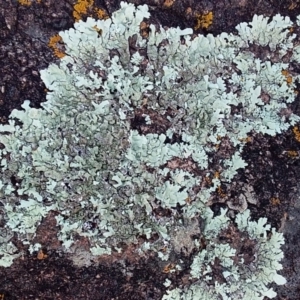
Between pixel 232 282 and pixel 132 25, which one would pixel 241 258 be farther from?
pixel 132 25

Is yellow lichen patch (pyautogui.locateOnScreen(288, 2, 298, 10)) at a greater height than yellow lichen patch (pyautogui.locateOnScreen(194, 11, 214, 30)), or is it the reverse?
yellow lichen patch (pyautogui.locateOnScreen(288, 2, 298, 10))

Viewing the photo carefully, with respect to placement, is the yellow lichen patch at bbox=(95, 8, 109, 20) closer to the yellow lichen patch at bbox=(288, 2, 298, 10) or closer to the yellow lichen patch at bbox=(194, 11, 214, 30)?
the yellow lichen patch at bbox=(194, 11, 214, 30)

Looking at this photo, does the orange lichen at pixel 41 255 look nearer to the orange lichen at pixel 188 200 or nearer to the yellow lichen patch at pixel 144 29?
the orange lichen at pixel 188 200

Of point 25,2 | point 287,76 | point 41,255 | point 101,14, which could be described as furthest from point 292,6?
point 41,255

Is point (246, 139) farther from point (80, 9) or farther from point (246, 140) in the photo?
point (80, 9)

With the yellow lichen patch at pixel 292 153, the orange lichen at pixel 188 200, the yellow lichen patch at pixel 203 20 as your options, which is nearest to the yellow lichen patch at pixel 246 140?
the yellow lichen patch at pixel 292 153

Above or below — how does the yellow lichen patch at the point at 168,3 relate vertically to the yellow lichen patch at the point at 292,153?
above

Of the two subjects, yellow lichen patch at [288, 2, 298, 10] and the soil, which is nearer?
the soil

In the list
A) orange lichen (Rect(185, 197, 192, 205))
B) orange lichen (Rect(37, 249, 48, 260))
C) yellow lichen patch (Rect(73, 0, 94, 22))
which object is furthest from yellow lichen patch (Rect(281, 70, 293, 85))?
orange lichen (Rect(37, 249, 48, 260))
